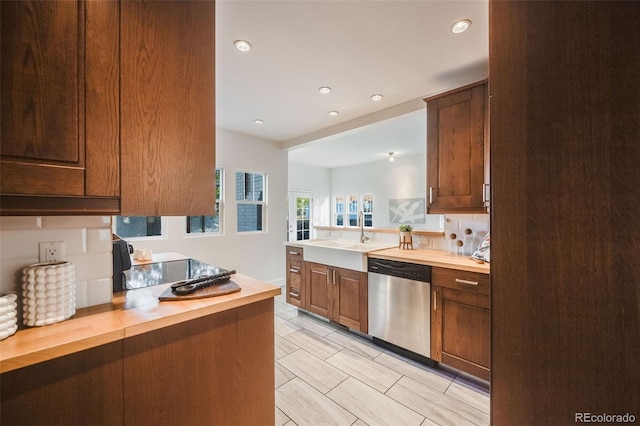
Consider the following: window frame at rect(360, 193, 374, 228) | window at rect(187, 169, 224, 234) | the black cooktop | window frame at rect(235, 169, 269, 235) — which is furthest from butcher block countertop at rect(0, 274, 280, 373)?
window frame at rect(360, 193, 374, 228)

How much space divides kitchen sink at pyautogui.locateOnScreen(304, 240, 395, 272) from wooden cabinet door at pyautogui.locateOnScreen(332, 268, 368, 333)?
0.08 metres

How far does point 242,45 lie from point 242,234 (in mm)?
2854

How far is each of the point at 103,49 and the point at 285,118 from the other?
268 centimetres

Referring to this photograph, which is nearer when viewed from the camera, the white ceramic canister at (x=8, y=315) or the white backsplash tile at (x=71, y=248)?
the white ceramic canister at (x=8, y=315)

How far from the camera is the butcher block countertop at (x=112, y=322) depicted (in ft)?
2.41

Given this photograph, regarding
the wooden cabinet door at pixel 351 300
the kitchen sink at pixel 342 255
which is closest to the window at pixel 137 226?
the kitchen sink at pixel 342 255

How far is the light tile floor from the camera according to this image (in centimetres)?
168

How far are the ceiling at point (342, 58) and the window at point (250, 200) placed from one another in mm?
1026

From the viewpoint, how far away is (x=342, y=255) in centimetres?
278

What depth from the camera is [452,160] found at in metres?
2.30

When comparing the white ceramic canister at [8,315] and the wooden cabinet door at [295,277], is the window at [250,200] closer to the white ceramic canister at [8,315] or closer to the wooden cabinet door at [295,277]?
the wooden cabinet door at [295,277]

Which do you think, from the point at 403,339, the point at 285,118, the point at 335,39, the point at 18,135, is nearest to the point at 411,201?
the point at 285,118

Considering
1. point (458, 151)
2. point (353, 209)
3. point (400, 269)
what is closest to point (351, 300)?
point (400, 269)

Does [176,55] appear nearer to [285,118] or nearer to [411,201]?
[285,118]
